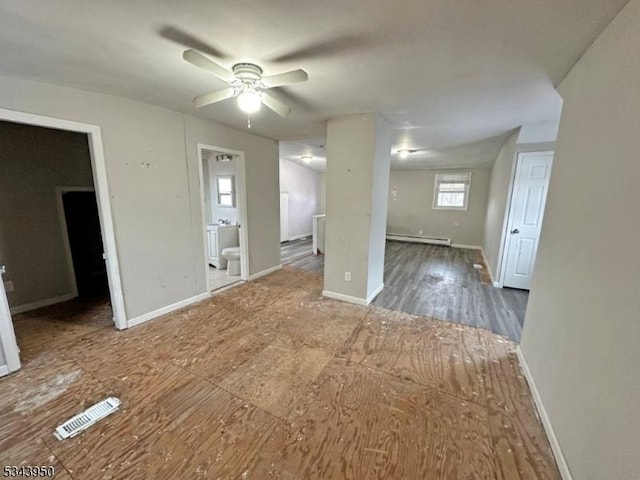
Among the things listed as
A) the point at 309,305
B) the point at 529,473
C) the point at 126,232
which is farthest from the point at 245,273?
the point at 529,473

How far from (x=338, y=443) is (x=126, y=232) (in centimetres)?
286

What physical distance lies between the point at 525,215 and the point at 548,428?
327 centimetres

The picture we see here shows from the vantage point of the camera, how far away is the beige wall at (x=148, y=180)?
2346mm

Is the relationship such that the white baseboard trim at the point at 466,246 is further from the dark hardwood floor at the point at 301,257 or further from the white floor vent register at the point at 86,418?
the white floor vent register at the point at 86,418

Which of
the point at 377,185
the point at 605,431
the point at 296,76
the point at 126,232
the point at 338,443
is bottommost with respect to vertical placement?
the point at 338,443

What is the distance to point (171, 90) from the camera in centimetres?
241

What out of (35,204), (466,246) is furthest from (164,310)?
(466,246)

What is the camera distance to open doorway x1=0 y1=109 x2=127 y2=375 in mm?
2670

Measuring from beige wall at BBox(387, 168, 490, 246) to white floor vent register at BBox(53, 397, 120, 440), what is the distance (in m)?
7.93

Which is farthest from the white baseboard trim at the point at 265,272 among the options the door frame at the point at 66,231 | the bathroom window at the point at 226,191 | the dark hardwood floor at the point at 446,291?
the door frame at the point at 66,231

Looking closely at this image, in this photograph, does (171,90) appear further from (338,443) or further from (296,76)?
Answer: (338,443)

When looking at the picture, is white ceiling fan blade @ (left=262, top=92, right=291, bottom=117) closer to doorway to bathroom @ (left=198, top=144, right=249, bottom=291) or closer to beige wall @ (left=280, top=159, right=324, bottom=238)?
doorway to bathroom @ (left=198, top=144, right=249, bottom=291)

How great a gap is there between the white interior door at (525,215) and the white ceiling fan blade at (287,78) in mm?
3735

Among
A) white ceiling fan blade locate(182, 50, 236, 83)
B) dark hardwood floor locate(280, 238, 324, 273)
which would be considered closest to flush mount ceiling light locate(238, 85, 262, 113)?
white ceiling fan blade locate(182, 50, 236, 83)
